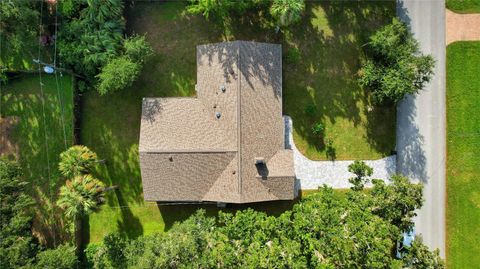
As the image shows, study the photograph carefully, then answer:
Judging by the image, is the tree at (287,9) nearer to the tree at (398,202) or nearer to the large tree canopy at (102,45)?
the large tree canopy at (102,45)

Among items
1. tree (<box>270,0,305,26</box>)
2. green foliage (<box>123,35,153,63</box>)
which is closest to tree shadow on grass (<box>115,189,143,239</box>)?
green foliage (<box>123,35,153,63</box>)

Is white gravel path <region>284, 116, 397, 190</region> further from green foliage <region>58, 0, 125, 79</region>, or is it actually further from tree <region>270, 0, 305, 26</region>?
green foliage <region>58, 0, 125, 79</region>

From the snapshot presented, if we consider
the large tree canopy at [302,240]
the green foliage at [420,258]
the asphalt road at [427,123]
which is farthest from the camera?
the asphalt road at [427,123]

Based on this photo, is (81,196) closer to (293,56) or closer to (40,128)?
(40,128)

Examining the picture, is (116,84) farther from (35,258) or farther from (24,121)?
(35,258)

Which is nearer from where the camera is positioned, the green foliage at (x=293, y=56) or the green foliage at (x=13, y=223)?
the green foliage at (x=13, y=223)

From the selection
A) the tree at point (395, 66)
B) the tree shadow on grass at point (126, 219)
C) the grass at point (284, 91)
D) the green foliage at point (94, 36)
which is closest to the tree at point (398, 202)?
the grass at point (284, 91)

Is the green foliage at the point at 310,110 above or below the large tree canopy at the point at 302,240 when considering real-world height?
above

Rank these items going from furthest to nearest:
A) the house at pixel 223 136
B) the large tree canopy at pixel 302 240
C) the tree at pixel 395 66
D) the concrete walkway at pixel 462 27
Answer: the concrete walkway at pixel 462 27 → the house at pixel 223 136 → the tree at pixel 395 66 → the large tree canopy at pixel 302 240

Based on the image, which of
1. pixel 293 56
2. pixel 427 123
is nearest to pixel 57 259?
pixel 293 56
